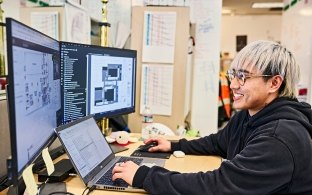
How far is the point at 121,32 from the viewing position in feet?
8.41

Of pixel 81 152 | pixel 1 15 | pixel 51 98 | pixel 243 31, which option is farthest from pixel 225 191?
pixel 243 31

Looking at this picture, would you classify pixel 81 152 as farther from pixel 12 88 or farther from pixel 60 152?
pixel 12 88

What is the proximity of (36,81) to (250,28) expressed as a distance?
728cm

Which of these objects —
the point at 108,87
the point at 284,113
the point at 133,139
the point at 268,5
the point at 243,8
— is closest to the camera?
the point at 284,113

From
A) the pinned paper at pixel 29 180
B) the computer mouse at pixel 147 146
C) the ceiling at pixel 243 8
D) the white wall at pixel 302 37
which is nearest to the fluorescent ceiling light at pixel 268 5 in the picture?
the ceiling at pixel 243 8

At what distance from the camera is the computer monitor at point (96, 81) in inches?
48.8

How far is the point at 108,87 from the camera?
5.02ft

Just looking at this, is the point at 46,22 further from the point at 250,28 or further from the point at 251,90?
the point at 250,28

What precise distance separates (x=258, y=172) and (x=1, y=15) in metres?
1.10

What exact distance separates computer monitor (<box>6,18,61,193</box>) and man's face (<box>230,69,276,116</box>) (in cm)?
64

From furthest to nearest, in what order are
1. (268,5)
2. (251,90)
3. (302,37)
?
1. (268,5)
2. (302,37)
3. (251,90)

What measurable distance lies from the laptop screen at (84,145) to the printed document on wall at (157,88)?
41.0 inches

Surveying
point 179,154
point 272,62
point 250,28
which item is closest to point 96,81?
point 179,154

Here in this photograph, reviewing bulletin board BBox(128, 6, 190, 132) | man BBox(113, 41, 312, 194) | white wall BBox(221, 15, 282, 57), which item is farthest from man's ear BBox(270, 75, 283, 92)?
white wall BBox(221, 15, 282, 57)
